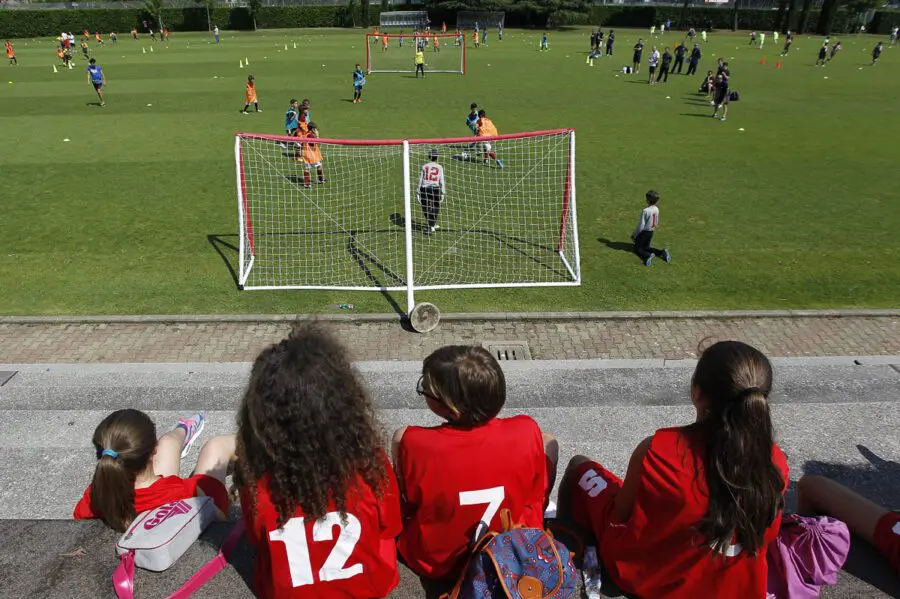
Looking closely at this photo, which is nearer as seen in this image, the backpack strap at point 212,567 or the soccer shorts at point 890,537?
the backpack strap at point 212,567

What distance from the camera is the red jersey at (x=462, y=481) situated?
253cm

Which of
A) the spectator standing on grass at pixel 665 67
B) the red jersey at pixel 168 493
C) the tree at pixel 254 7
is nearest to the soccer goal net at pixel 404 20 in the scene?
the tree at pixel 254 7

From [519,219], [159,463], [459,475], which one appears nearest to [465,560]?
[459,475]

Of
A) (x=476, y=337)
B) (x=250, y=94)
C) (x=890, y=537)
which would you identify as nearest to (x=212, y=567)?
(x=890, y=537)

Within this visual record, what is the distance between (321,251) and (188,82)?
2351cm

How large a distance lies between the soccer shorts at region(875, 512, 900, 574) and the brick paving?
455 centimetres

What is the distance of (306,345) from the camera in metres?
2.37

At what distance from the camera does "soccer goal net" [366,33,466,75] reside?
34.3 m

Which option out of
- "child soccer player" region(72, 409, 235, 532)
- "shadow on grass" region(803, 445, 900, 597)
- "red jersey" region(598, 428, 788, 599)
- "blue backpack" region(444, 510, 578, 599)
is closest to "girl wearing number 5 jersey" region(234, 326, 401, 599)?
"blue backpack" region(444, 510, 578, 599)

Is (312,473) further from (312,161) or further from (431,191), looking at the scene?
(312,161)

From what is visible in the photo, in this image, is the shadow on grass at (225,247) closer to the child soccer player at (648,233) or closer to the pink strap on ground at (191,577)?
the child soccer player at (648,233)

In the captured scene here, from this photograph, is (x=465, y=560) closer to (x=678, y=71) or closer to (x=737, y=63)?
(x=678, y=71)

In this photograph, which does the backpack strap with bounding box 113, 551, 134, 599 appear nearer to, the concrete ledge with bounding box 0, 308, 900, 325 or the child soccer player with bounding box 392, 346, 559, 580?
the child soccer player with bounding box 392, 346, 559, 580

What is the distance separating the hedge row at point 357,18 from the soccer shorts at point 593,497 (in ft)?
217
